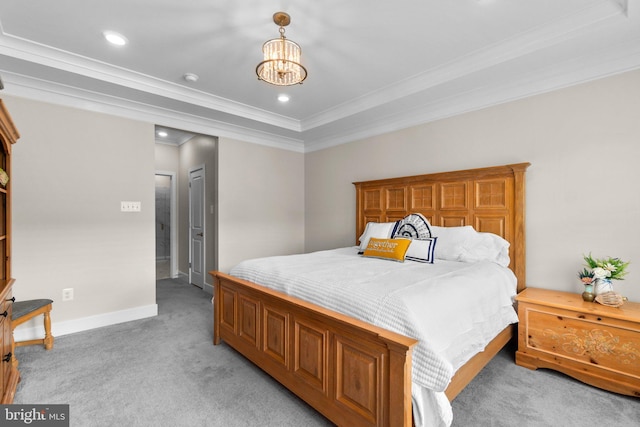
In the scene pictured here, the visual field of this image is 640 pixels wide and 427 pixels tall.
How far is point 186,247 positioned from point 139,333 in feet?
8.41

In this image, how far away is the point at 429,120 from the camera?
349 centimetres

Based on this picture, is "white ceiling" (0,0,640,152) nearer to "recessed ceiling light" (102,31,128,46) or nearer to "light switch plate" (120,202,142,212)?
"recessed ceiling light" (102,31,128,46)

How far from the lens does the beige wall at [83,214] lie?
9.34 feet

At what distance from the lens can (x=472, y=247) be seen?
110 inches

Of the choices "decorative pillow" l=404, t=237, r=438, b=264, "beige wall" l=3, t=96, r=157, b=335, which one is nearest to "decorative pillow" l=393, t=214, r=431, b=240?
"decorative pillow" l=404, t=237, r=438, b=264

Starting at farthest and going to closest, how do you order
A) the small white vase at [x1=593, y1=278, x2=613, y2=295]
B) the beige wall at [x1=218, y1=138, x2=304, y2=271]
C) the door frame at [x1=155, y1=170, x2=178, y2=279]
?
the door frame at [x1=155, y1=170, x2=178, y2=279], the beige wall at [x1=218, y1=138, x2=304, y2=271], the small white vase at [x1=593, y1=278, x2=613, y2=295]

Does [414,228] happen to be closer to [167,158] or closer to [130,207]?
[130,207]

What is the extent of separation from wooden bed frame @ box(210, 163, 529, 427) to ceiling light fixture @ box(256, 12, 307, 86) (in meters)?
1.57

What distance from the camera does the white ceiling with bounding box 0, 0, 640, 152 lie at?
2029mm

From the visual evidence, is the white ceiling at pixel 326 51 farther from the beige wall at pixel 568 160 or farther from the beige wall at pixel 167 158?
the beige wall at pixel 167 158

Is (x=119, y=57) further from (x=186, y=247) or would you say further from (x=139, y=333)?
(x=186, y=247)

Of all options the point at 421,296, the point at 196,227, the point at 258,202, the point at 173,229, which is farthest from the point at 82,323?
the point at 421,296

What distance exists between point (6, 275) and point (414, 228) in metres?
3.34

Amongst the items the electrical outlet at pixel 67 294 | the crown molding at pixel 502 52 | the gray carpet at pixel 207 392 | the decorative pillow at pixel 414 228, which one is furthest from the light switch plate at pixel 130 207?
the decorative pillow at pixel 414 228
